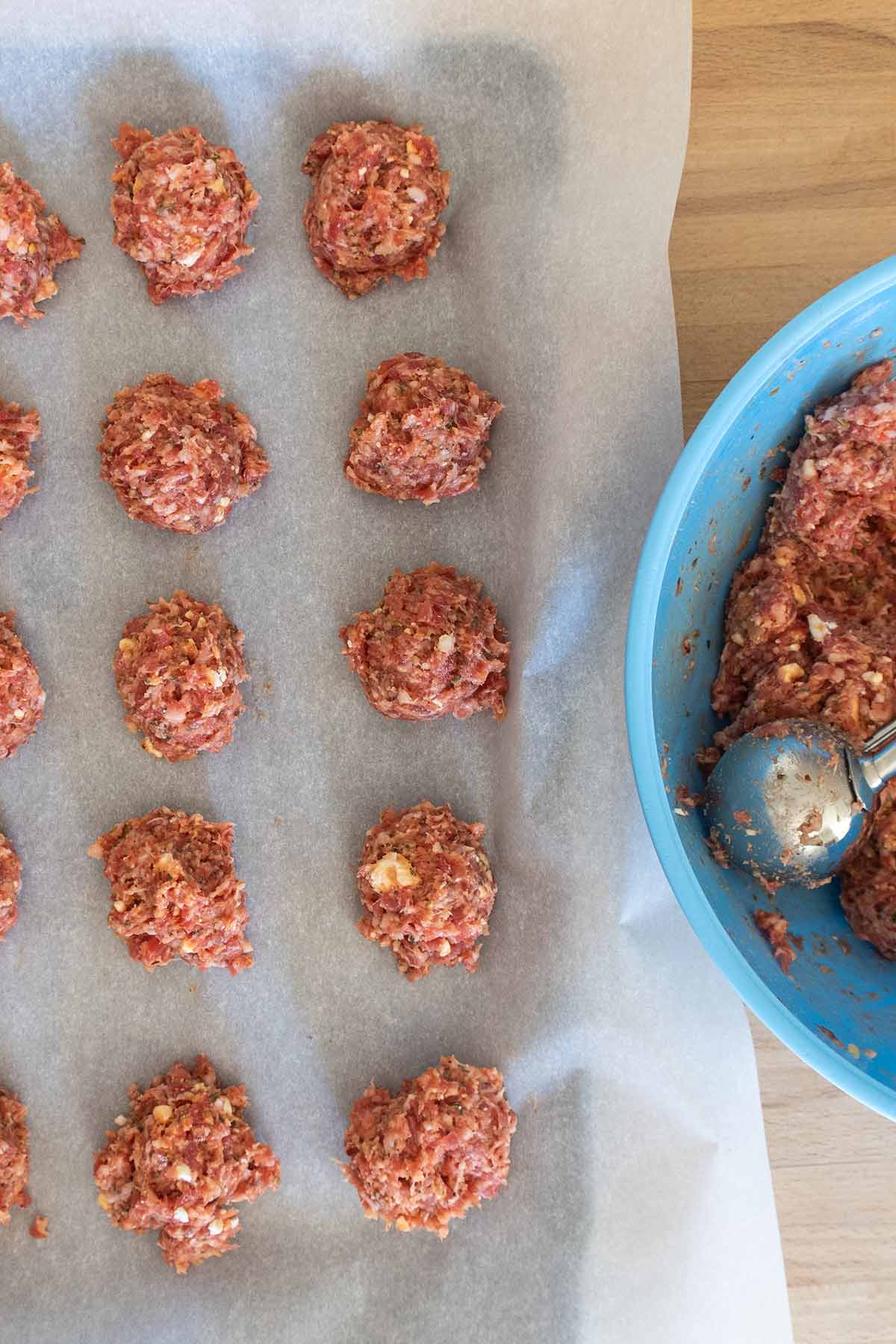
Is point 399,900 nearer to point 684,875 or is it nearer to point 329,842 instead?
point 329,842

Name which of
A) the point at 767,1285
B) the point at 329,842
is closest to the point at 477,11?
the point at 329,842

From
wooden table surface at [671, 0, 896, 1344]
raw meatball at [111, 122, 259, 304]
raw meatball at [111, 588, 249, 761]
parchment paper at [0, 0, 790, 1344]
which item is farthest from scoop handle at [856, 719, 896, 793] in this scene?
raw meatball at [111, 122, 259, 304]

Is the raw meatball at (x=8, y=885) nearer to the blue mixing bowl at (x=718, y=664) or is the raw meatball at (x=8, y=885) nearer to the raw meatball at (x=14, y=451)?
the raw meatball at (x=14, y=451)

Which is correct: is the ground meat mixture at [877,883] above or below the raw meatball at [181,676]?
below

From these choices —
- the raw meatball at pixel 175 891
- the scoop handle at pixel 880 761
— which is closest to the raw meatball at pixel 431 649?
the raw meatball at pixel 175 891

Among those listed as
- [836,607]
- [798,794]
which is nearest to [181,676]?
[798,794]

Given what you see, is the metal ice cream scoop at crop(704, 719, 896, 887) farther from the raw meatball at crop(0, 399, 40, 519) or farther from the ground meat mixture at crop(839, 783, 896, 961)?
the raw meatball at crop(0, 399, 40, 519)

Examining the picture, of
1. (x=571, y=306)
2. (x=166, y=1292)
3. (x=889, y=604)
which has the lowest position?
(x=166, y=1292)

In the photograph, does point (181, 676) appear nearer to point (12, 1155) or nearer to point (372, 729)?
point (372, 729)
